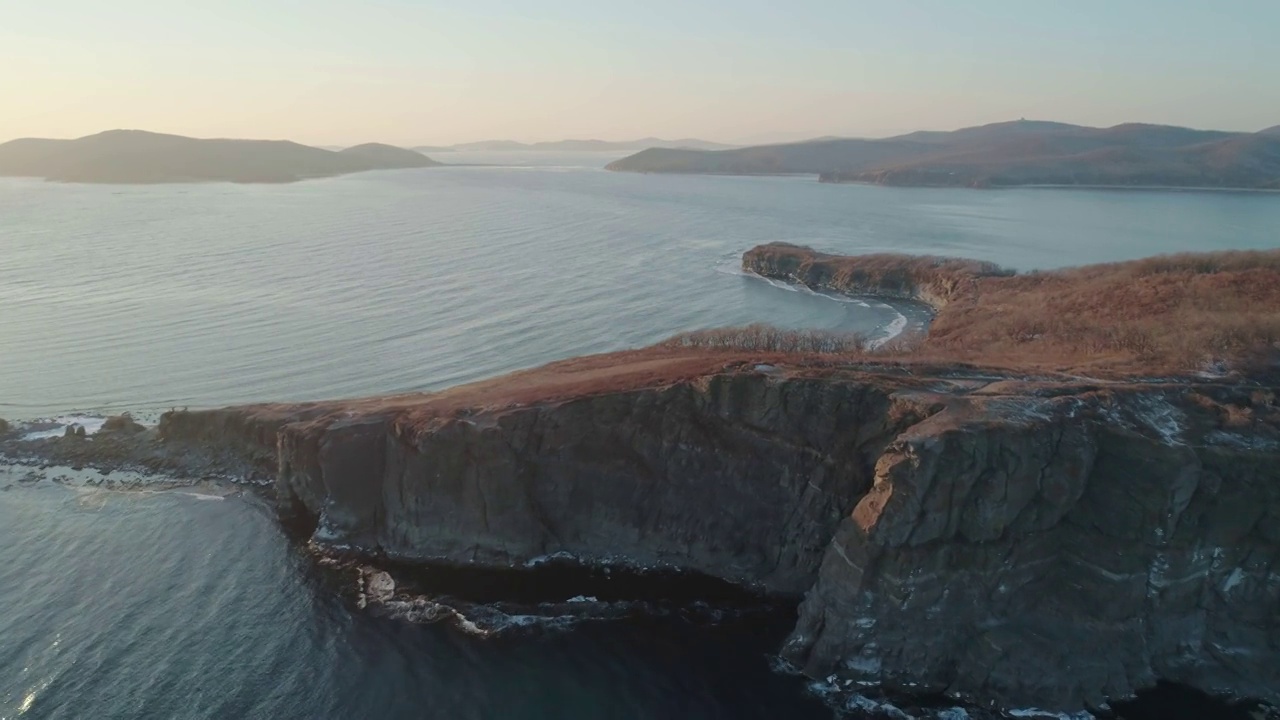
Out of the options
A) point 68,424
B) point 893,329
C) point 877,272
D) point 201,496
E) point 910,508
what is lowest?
point 201,496

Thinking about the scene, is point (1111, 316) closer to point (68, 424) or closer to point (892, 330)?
point (892, 330)

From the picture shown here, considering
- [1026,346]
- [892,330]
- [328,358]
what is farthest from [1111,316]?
[328,358]

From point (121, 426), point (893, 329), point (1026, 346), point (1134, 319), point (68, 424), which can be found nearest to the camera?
point (1026, 346)

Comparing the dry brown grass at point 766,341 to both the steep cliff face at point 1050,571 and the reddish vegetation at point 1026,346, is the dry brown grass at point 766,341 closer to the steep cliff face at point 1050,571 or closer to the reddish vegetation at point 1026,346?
the reddish vegetation at point 1026,346

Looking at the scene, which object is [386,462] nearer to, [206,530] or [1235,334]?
[206,530]

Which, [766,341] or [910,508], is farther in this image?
[766,341]

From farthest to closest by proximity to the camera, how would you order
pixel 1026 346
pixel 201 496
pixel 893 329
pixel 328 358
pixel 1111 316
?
pixel 893 329 < pixel 328 358 < pixel 1111 316 < pixel 1026 346 < pixel 201 496

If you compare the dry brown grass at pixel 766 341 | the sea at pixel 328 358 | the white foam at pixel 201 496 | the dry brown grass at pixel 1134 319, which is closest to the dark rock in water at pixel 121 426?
the sea at pixel 328 358

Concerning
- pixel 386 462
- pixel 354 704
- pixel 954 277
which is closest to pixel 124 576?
pixel 386 462

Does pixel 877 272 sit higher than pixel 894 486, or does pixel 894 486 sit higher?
pixel 894 486
